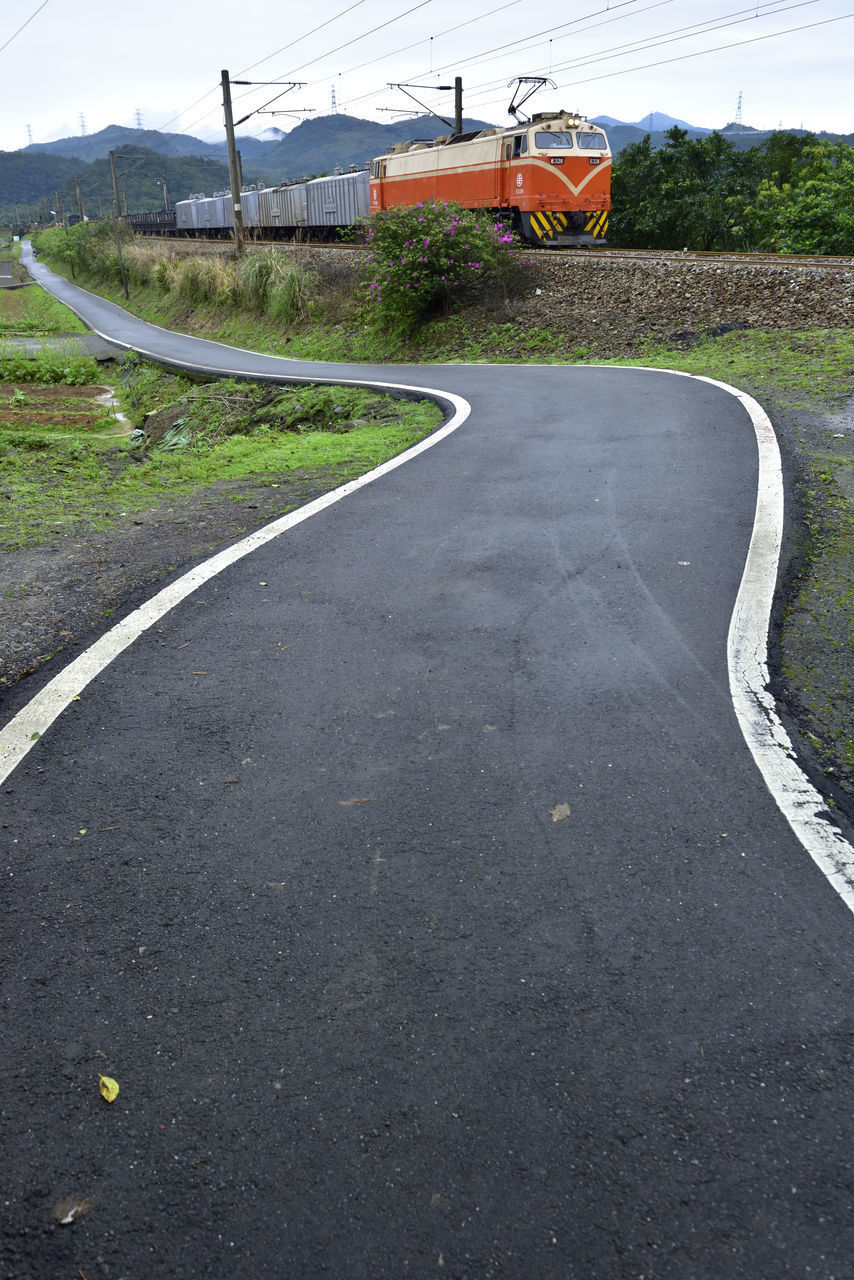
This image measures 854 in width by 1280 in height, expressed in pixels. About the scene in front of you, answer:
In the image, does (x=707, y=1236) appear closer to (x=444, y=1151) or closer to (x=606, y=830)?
(x=444, y=1151)

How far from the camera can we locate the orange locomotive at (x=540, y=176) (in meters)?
21.4

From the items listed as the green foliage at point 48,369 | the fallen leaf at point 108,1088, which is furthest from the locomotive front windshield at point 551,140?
the fallen leaf at point 108,1088

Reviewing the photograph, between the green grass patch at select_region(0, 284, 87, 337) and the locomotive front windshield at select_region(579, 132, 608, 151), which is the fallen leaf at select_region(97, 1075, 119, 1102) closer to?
the locomotive front windshield at select_region(579, 132, 608, 151)

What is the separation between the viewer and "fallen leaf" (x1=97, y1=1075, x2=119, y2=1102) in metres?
2.13

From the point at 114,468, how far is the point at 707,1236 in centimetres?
1037

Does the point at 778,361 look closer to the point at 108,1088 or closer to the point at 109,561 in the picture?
the point at 109,561

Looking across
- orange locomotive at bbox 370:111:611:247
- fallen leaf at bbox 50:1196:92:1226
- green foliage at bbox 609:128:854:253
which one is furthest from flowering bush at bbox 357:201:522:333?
fallen leaf at bbox 50:1196:92:1226

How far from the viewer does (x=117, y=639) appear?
14.9 feet

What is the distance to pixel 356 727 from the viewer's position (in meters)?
3.70

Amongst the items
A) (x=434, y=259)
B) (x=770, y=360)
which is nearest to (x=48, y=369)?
(x=434, y=259)

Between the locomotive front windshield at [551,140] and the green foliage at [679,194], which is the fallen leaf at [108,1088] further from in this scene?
the green foliage at [679,194]

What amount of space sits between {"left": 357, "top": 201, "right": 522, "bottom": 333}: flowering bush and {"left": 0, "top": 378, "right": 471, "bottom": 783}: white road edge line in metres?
12.3

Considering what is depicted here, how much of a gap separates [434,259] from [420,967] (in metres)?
18.1

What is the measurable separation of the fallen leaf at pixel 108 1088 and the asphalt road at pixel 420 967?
0.02m
